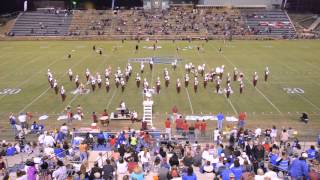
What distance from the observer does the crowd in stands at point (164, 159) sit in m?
10.4

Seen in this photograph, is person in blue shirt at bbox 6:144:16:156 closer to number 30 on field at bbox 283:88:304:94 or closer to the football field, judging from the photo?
the football field

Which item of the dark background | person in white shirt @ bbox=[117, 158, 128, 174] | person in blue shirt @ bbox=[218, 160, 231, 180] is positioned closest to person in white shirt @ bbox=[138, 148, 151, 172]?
person in white shirt @ bbox=[117, 158, 128, 174]

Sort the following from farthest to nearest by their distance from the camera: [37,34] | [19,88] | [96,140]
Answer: [37,34]
[19,88]
[96,140]

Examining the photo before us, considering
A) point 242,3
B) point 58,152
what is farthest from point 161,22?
point 58,152

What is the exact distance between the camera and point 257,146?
41.2 feet

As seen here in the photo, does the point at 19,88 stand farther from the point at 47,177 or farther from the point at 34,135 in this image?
the point at 47,177

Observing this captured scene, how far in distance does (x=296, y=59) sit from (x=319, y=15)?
125 feet

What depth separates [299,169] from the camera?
10633mm

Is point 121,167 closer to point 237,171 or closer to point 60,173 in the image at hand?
point 60,173

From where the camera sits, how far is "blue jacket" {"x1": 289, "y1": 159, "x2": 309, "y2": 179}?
1059 centimetres

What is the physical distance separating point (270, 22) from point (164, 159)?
61.9 m

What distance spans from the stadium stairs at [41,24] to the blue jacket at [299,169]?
57.5 m

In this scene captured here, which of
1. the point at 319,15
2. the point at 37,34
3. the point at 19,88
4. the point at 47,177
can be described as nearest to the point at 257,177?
the point at 47,177

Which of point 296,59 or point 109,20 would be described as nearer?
point 296,59
